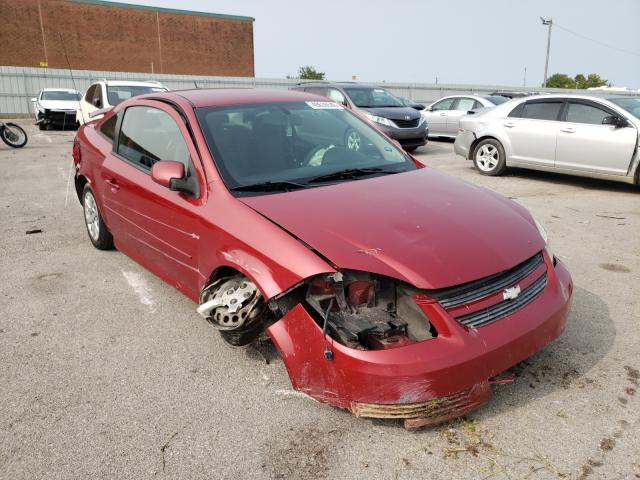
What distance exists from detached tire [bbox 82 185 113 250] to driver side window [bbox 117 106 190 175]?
0.95 metres

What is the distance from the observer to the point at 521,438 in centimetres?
262

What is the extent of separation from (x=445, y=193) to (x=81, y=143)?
3.94 meters

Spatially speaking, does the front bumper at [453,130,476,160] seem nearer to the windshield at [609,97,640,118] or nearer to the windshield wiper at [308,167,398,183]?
the windshield at [609,97,640,118]

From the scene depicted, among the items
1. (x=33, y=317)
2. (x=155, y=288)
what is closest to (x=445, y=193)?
(x=155, y=288)

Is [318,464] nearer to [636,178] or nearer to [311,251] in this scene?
[311,251]

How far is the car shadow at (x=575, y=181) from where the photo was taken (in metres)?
9.14

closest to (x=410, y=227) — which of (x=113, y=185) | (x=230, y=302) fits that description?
(x=230, y=302)

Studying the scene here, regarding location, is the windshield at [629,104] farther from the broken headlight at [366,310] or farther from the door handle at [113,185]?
the door handle at [113,185]

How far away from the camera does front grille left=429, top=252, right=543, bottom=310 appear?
2.62 meters

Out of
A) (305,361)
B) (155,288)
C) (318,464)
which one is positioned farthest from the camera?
(155,288)

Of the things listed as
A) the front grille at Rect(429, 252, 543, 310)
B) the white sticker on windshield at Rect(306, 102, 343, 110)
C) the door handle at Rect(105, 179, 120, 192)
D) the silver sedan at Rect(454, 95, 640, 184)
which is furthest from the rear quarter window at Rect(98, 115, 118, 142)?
the silver sedan at Rect(454, 95, 640, 184)

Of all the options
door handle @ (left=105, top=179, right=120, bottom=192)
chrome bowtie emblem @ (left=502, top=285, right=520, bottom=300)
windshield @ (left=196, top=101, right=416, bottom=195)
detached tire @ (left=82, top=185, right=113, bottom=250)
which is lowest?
Answer: detached tire @ (left=82, top=185, right=113, bottom=250)

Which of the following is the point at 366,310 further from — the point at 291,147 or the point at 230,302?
the point at 291,147

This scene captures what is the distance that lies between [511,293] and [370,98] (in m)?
11.4
